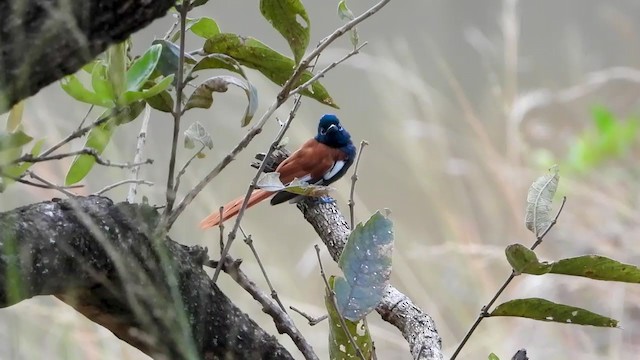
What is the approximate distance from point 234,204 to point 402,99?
1.22 metres

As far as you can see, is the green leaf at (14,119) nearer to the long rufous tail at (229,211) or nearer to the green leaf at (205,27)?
the green leaf at (205,27)

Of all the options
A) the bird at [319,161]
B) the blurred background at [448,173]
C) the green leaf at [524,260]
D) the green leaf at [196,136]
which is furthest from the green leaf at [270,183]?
the bird at [319,161]

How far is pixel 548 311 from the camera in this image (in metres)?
0.54

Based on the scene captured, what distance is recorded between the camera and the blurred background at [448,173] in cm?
168

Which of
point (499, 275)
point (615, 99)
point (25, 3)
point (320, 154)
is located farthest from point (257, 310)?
point (615, 99)

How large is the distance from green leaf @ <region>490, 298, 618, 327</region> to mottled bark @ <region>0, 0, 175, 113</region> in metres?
0.30

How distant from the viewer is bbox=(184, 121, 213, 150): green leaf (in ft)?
1.80

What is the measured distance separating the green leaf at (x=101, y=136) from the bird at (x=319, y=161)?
540 millimetres

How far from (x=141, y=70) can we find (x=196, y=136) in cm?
9

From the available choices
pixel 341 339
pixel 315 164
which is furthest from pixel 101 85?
pixel 315 164

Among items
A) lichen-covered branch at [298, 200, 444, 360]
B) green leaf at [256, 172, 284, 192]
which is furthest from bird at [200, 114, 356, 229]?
green leaf at [256, 172, 284, 192]

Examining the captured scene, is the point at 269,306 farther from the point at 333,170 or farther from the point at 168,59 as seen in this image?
the point at 333,170

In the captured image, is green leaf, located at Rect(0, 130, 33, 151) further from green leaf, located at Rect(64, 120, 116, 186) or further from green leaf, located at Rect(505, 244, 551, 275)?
green leaf, located at Rect(505, 244, 551, 275)

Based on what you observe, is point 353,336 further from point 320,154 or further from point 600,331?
point 600,331
